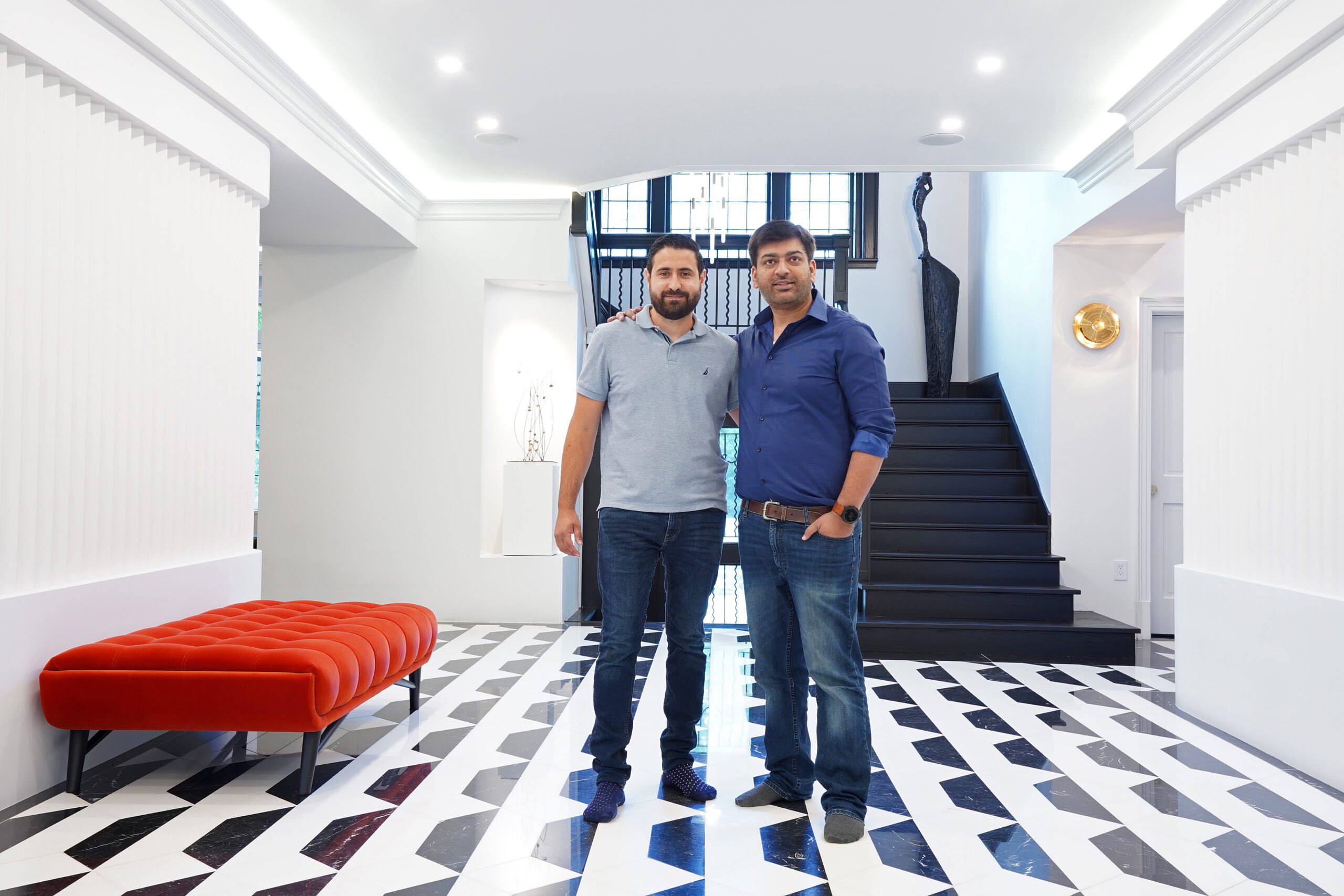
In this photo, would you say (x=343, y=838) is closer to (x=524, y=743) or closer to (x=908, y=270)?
(x=524, y=743)

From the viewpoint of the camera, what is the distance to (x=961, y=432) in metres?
6.89

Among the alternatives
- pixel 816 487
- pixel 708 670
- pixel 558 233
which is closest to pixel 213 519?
pixel 708 670

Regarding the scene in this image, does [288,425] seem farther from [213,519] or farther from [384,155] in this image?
[213,519]

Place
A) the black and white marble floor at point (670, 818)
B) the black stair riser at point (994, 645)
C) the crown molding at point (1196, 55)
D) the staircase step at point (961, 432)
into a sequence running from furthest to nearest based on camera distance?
1. the staircase step at point (961, 432)
2. the black stair riser at point (994, 645)
3. the crown molding at point (1196, 55)
4. the black and white marble floor at point (670, 818)

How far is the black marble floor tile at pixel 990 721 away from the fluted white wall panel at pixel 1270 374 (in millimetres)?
1106

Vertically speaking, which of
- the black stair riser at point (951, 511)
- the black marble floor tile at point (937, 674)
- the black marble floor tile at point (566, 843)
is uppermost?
the black stair riser at point (951, 511)

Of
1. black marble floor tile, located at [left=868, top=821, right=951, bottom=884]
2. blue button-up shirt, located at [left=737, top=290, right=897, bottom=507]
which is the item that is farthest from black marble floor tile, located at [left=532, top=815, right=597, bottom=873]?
blue button-up shirt, located at [left=737, top=290, right=897, bottom=507]

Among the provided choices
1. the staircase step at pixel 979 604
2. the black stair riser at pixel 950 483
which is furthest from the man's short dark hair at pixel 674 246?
the black stair riser at pixel 950 483

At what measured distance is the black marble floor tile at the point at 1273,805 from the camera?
2.63 m

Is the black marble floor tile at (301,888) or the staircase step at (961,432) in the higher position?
the staircase step at (961,432)

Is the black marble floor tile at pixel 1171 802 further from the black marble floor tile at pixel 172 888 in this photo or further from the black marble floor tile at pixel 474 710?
the black marble floor tile at pixel 172 888

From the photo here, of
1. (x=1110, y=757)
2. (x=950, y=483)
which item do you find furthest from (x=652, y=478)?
(x=950, y=483)

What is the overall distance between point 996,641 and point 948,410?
100 inches

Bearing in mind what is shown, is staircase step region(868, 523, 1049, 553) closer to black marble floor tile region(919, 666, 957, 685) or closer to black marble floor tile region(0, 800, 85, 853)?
black marble floor tile region(919, 666, 957, 685)
